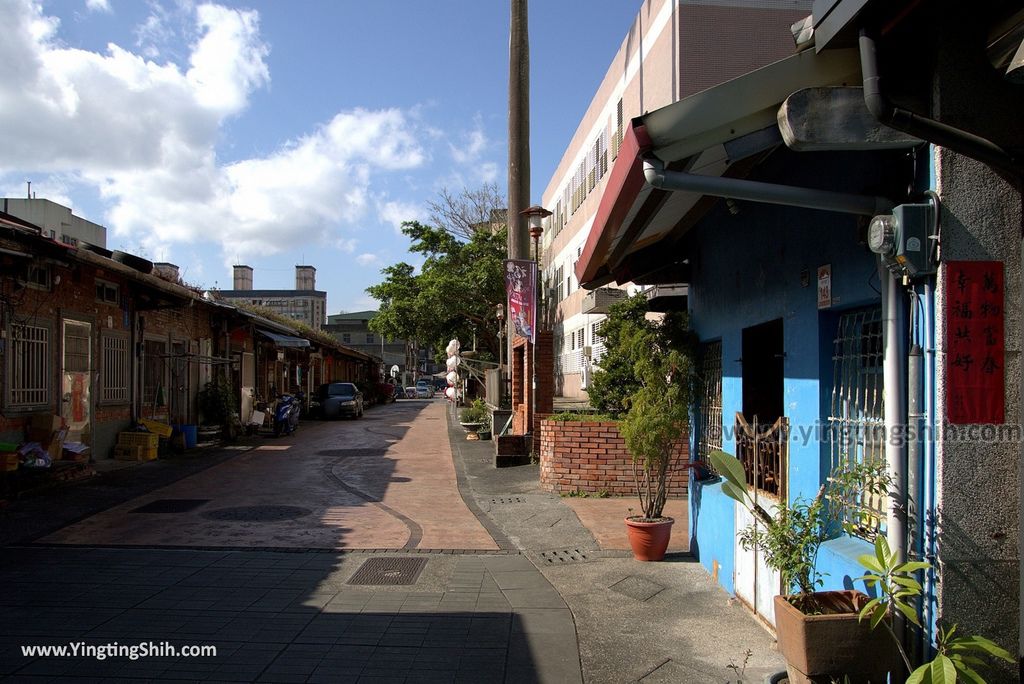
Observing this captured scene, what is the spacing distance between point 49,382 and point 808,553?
38.1 ft

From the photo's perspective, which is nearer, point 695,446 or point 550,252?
point 695,446

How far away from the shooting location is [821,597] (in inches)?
154

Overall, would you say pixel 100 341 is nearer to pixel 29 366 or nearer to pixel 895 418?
pixel 29 366

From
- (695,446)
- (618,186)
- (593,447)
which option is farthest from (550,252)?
(618,186)

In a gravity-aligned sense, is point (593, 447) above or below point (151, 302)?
below

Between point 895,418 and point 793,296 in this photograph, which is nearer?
point 895,418

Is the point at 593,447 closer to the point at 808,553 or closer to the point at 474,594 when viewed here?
the point at 474,594

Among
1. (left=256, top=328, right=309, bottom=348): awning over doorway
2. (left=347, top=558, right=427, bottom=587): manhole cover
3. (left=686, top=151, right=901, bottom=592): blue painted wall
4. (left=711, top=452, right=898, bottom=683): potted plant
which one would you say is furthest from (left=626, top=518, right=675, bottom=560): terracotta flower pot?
(left=256, top=328, right=309, bottom=348): awning over doorway

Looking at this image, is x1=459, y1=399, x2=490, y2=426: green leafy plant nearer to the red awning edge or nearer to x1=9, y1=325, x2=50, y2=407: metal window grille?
x1=9, y1=325, x2=50, y2=407: metal window grille

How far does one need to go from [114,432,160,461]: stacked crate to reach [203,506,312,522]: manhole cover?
5122mm

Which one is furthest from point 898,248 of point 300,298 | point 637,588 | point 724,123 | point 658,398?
point 300,298

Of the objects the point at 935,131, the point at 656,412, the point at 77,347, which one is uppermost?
the point at 935,131

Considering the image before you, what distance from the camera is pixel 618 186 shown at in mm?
4590

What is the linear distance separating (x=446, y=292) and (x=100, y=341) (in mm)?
20782
